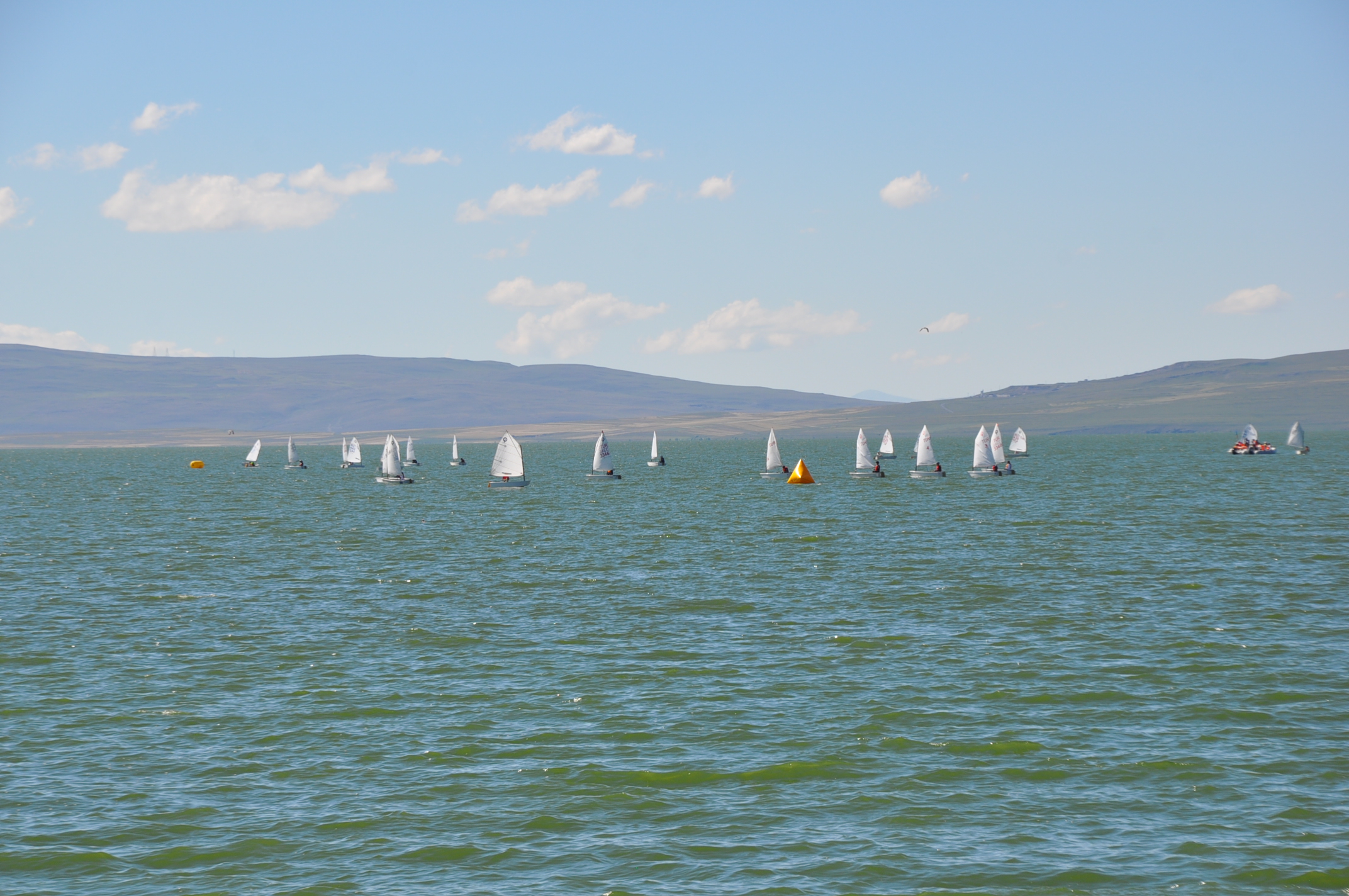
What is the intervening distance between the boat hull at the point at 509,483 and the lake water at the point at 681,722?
209 feet

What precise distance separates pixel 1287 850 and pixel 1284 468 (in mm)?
162992

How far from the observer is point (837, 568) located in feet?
208

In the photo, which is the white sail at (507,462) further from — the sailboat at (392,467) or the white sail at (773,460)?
the white sail at (773,460)

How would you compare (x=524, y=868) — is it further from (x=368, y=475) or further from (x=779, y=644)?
(x=368, y=475)

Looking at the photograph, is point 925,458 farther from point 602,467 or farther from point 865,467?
point 602,467

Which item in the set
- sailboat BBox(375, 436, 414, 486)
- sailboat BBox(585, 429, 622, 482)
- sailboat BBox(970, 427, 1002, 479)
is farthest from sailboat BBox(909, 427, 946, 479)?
sailboat BBox(375, 436, 414, 486)

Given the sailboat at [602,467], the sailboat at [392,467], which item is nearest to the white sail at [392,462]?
the sailboat at [392,467]

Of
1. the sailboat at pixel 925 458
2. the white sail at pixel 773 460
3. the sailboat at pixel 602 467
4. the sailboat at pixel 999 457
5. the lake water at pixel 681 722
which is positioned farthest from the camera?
the sailboat at pixel 999 457

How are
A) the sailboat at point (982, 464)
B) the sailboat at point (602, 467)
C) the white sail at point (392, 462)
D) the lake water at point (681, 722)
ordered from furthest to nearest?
the sailboat at point (982, 464)
the sailboat at point (602, 467)
the white sail at point (392, 462)
the lake water at point (681, 722)

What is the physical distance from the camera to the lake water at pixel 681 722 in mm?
23125

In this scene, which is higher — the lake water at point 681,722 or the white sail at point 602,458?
the white sail at point 602,458

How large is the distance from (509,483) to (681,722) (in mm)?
103750

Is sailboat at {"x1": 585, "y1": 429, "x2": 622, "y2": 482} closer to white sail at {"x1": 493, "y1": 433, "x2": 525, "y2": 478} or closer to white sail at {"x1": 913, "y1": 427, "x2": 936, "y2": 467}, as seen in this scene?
white sail at {"x1": 493, "y1": 433, "x2": 525, "y2": 478}

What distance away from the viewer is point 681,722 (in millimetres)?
32312
